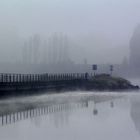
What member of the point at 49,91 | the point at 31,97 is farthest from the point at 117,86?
the point at 31,97

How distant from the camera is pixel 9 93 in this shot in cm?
3822

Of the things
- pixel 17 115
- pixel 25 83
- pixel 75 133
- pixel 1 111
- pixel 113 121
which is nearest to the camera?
pixel 75 133

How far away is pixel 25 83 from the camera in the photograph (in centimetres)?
4616

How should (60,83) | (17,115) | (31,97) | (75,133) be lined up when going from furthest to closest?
(60,83) < (31,97) < (17,115) < (75,133)

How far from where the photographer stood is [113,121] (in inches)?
878

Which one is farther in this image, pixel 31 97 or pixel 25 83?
pixel 25 83

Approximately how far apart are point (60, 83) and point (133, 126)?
37678 mm

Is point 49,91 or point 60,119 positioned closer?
point 60,119

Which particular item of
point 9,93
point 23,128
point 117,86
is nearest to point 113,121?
point 23,128

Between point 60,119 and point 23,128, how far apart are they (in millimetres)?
4330

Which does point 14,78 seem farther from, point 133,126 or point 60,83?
point 133,126

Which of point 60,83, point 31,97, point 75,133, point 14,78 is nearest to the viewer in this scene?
point 75,133

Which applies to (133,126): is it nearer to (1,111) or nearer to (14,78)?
(1,111)

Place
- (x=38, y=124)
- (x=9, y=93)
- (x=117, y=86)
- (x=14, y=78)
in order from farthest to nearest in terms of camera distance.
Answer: (x=117, y=86) → (x=14, y=78) → (x=9, y=93) → (x=38, y=124)
